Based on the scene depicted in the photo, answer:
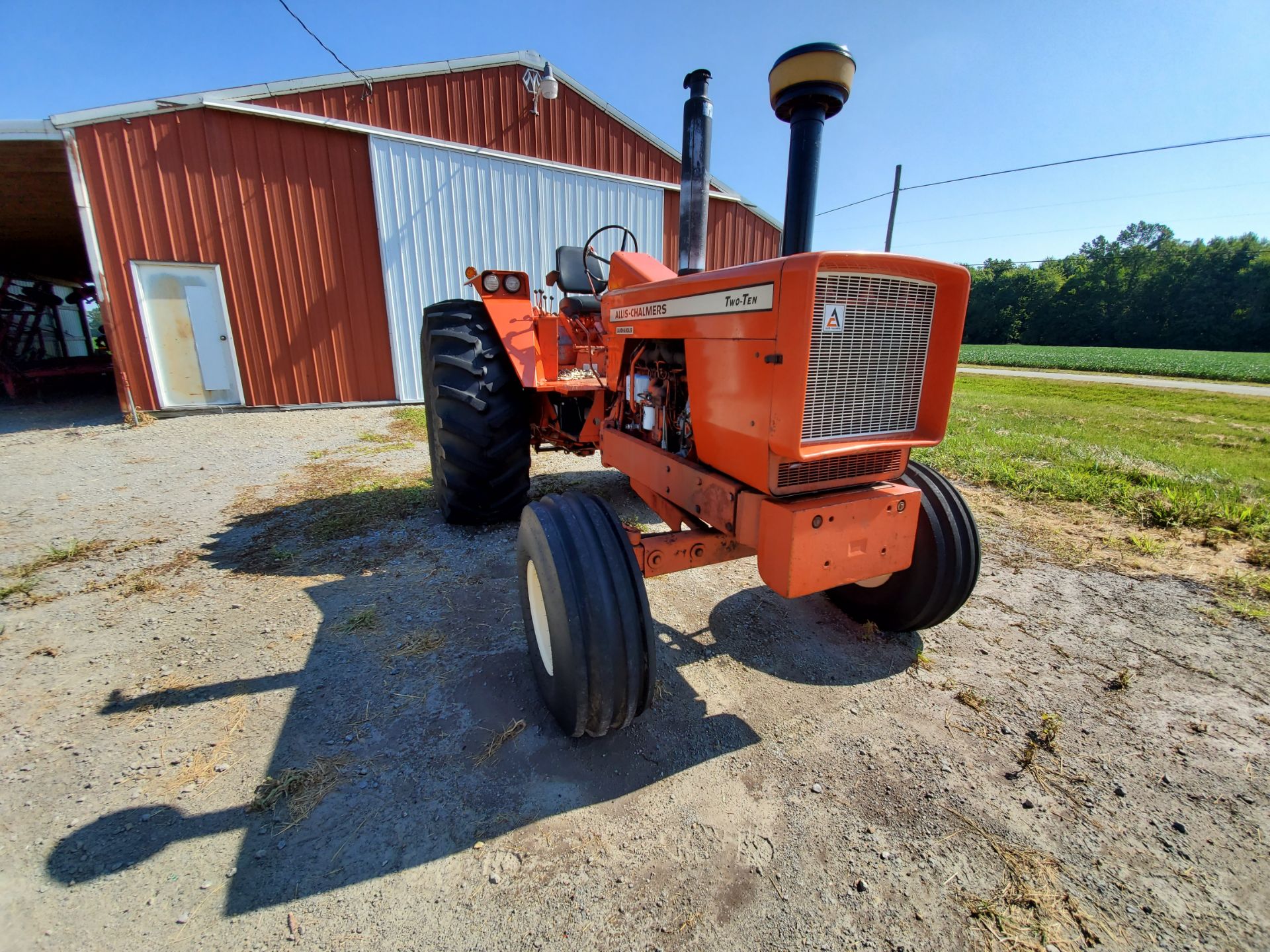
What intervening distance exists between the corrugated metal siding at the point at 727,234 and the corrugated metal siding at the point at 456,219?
50.7 inches

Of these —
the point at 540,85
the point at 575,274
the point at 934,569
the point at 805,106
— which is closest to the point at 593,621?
the point at 934,569

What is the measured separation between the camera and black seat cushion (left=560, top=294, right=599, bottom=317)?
398 cm

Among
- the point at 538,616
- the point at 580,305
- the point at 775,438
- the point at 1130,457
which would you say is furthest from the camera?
the point at 1130,457

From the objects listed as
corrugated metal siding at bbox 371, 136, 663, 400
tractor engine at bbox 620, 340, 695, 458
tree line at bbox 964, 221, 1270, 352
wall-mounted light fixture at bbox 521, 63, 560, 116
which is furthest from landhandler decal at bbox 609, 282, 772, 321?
tree line at bbox 964, 221, 1270, 352

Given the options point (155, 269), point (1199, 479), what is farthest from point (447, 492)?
point (155, 269)

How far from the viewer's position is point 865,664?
2475mm

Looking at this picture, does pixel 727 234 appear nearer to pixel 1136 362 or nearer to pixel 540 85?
pixel 540 85

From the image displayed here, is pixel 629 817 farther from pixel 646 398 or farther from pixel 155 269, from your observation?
pixel 155 269

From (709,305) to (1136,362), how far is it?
30.0 metres

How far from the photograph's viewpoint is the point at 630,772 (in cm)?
187

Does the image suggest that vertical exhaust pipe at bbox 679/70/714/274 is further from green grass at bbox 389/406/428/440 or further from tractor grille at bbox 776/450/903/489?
green grass at bbox 389/406/428/440

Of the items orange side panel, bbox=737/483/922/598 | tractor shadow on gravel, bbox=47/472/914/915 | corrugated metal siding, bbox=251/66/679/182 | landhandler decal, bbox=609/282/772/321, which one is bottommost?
tractor shadow on gravel, bbox=47/472/914/915

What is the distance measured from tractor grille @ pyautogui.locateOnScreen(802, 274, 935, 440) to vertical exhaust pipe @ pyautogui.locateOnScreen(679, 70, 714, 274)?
0.90 m

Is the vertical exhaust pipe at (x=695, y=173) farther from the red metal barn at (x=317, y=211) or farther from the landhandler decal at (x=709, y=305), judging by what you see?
the red metal barn at (x=317, y=211)
